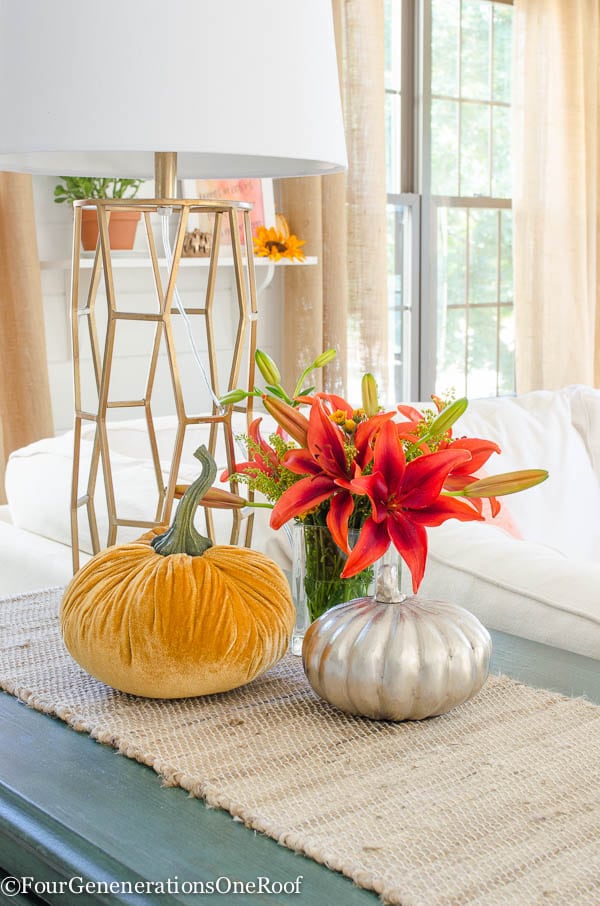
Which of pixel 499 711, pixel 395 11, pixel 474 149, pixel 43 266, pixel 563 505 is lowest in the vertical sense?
pixel 563 505

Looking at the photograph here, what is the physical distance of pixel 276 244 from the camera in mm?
3090

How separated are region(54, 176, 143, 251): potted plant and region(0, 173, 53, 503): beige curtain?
132 mm

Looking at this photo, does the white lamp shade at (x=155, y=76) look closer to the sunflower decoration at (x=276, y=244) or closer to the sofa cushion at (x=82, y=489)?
the sofa cushion at (x=82, y=489)

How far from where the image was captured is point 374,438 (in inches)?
35.4

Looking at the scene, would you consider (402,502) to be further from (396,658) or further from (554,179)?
(554,179)

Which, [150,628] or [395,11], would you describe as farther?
[395,11]

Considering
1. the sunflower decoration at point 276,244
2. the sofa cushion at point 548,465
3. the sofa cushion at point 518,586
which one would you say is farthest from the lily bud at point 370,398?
the sunflower decoration at point 276,244

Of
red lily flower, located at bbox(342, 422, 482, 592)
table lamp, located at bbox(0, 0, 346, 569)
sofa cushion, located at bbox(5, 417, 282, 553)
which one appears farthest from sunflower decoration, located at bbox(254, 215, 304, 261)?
red lily flower, located at bbox(342, 422, 482, 592)

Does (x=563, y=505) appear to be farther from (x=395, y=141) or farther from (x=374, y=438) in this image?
(x=395, y=141)

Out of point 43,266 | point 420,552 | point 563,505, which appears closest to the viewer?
point 420,552

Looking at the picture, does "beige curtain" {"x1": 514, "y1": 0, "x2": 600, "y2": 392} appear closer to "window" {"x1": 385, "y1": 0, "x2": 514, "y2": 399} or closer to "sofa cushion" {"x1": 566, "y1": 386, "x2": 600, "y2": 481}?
"window" {"x1": 385, "y1": 0, "x2": 514, "y2": 399}

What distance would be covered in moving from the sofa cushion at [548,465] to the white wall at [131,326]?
3.32ft

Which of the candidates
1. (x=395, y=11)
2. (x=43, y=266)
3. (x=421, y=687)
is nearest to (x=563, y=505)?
(x=43, y=266)

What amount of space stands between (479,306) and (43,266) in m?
2.03
